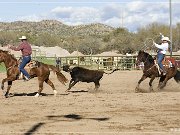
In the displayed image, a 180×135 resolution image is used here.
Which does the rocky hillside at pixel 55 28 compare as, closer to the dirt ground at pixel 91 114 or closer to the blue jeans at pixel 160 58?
the blue jeans at pixel 160 58

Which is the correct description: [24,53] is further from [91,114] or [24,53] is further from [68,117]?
[68,117]

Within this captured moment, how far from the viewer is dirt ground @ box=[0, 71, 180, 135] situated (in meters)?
8.66

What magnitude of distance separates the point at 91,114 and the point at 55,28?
153m

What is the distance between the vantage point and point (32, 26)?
157625 mm

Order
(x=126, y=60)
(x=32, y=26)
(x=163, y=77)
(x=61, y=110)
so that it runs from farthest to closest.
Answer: (x=32, y=26) < (x=126, y=60) < (x=163, y=77) < (x=61, y=110)

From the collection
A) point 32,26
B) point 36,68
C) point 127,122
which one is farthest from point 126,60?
point 32,26

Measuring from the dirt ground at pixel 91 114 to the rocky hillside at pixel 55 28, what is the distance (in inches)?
5405

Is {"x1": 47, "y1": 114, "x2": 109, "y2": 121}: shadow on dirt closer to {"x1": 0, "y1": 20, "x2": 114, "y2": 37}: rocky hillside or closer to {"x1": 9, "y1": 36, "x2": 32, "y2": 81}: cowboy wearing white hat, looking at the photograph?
{"x1": 9, "y1": 36, "x2": 32, "y2": 81}: cowboy wearing white hat

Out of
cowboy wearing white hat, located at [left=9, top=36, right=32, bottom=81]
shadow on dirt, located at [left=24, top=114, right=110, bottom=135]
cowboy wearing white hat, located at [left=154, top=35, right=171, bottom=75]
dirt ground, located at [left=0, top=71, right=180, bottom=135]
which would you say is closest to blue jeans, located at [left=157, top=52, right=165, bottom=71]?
cowboy wearing white hat, located at [left=154, top=35, right=171, bottom=75]

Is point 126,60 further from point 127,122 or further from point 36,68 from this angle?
point 127,122

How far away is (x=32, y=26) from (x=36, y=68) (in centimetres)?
14470

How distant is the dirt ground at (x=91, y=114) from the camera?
8664 mm

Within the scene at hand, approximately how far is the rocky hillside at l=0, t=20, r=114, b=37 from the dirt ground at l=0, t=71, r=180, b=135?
5405 inches

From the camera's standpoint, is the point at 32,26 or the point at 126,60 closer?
the point at 126,60
